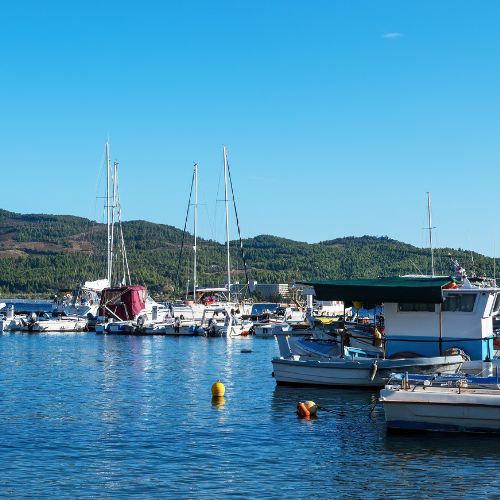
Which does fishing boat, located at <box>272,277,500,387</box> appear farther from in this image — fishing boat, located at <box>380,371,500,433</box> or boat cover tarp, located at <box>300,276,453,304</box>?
fishing boat, located at <box>380,371,500,433</box>

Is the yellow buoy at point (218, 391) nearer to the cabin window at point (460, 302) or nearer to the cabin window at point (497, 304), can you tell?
the cabin window at point (460, 302)

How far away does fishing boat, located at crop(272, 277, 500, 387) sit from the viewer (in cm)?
3591

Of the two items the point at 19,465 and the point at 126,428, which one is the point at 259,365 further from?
the point at 19,465

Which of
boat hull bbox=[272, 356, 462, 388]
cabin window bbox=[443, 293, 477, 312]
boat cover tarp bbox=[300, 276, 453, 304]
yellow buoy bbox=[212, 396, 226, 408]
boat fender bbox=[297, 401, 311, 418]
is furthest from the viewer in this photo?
cabin window bbox=[443, 293, 477, 312]

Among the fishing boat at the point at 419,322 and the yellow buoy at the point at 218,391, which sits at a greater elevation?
the fishing boat at the point at 419,322

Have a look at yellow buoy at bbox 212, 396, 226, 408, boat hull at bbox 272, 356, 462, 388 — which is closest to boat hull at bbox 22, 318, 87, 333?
boat hull at bbox 272, 356, 462, 388

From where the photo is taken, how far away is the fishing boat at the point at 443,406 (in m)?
26.0

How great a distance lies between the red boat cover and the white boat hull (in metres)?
79.0

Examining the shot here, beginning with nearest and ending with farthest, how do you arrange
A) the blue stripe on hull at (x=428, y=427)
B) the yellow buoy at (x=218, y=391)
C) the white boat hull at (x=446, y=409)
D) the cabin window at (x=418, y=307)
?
the white boat hull at (x=446, y=409) → the blue stripe on hull at (x=428, y=427) → the cabin window at (x=418, y=307) → the yellow buoy at (x=218, y=391)

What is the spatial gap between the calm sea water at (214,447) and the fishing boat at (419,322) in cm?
107

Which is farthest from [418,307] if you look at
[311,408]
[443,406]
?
[443,406]

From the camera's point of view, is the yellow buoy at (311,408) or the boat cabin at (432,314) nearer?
the yellow buoy at (311,408)

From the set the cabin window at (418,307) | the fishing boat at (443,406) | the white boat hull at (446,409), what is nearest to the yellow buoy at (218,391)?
the cabin window at (418,307)

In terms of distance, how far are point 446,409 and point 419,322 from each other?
430 inches
